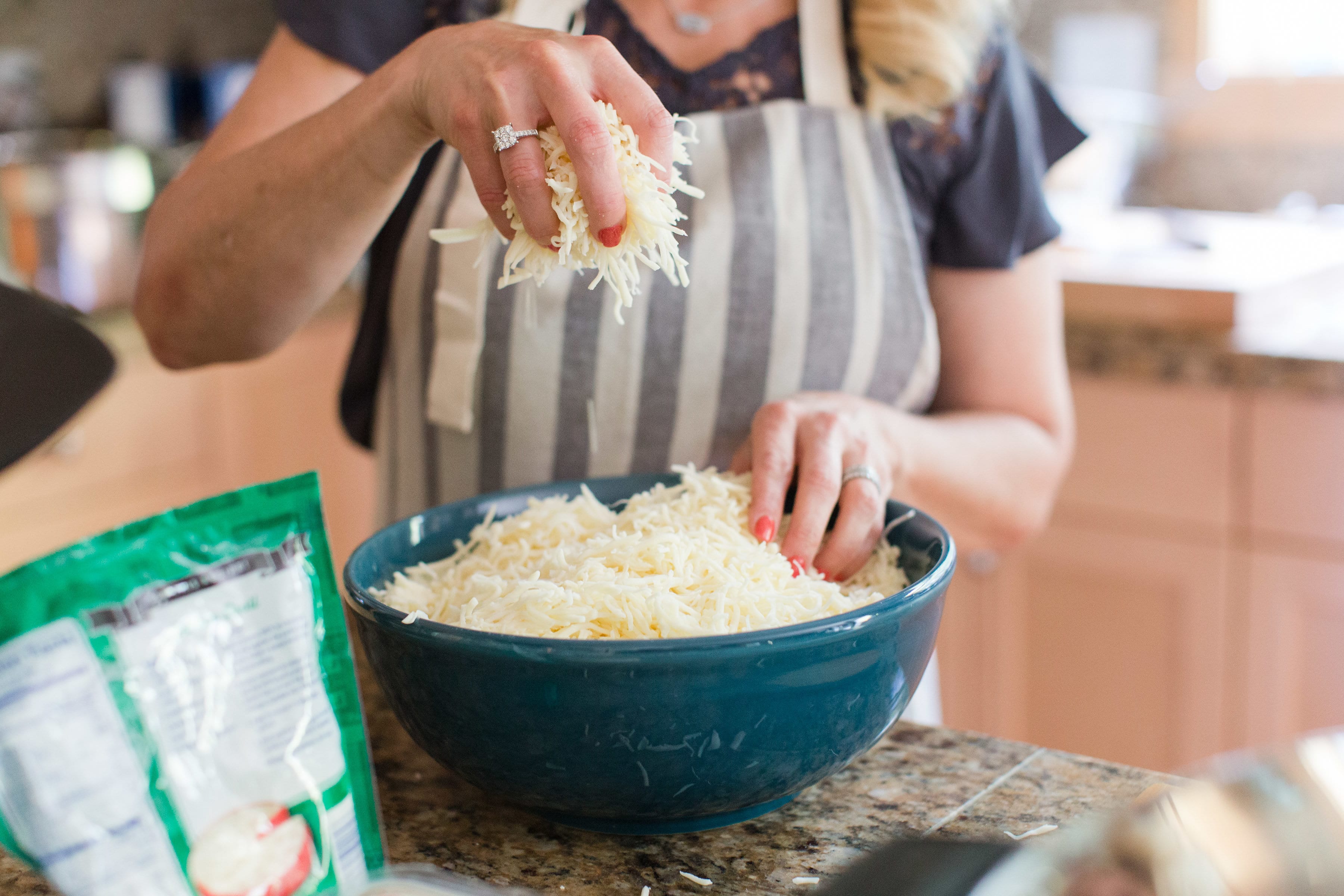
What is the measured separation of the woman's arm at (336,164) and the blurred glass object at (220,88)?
1.94 metres

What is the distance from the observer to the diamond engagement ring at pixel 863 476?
767 mm

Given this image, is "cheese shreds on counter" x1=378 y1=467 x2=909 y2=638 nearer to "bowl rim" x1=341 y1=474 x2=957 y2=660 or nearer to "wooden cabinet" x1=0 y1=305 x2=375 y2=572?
"bowl rim" x1=341 y1=474 x2=957 y2=660

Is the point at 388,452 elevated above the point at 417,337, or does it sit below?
below

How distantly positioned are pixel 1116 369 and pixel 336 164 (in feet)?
4.40

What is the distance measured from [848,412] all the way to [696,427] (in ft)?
0.66

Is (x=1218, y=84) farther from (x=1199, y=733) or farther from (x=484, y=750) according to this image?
(x=484, y=750)

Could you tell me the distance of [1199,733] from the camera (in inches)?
69.1

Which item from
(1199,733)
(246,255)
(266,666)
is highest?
(246,255)

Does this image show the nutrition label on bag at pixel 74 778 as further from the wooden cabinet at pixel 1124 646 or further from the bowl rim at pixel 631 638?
the wooden cabinet at pixel 1124 646

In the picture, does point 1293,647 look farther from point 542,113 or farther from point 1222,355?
point 542,113

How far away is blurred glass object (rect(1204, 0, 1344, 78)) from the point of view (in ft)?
7.84

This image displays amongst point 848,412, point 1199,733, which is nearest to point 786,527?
point 848,412

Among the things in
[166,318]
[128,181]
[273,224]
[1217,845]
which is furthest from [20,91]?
[1217,845]

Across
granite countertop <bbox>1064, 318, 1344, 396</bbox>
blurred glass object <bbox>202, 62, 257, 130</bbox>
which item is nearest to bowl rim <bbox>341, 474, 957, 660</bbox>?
granite countertop <bbox>1064, 318, 1344, 396</bbox>
